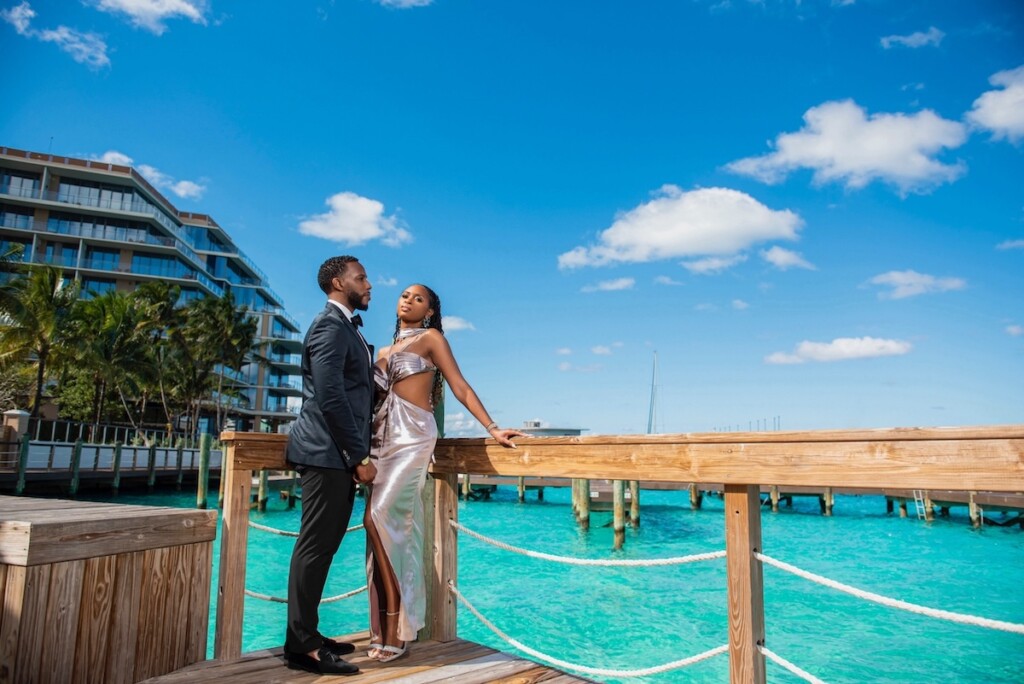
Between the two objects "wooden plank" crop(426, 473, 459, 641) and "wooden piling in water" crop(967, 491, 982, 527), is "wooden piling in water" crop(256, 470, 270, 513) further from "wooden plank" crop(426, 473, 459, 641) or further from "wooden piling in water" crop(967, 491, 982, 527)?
"wooden piling in water" crop(967, 491, 982, 527)

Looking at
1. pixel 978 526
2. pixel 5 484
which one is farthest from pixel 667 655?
pixel 978 526

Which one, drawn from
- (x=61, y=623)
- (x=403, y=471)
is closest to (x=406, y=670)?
(x=403, y=471)

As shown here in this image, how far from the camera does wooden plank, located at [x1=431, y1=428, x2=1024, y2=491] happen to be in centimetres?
155

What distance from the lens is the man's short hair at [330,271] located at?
3131 millimetres

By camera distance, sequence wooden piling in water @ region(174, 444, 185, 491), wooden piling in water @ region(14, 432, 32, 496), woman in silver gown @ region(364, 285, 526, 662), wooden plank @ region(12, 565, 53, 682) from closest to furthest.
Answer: wooden plank @ region(12, 565, 53, 682) → woman in silver gown @ region(364, 285, 526, 662) → wooden piling in water @ region(14, 432, 32, 496) → wooden piling in water @ region(174, 444, 185, 491)

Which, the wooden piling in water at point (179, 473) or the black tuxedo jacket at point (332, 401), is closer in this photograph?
the black tuxedo jacket at point (332, 401)

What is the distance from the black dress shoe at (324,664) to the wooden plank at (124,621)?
2.00 feet

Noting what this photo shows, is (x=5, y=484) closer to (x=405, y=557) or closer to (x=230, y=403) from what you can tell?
(x=405, y=557)

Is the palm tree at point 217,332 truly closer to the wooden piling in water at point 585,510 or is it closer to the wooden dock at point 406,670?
the wooden piling in water at point 585,510

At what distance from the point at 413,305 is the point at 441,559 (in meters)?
1.32

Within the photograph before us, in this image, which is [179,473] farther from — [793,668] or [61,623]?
[793,668]

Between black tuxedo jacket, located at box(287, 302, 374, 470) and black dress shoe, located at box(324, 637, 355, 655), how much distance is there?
778 millimetres

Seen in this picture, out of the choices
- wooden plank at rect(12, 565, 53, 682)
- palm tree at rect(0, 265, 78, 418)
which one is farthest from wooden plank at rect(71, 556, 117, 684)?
palm tree at rect(0, 265, 78, 418)

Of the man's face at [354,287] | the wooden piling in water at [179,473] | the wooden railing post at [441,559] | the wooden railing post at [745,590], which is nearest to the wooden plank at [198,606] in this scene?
the wooden railing post at [441,559]
